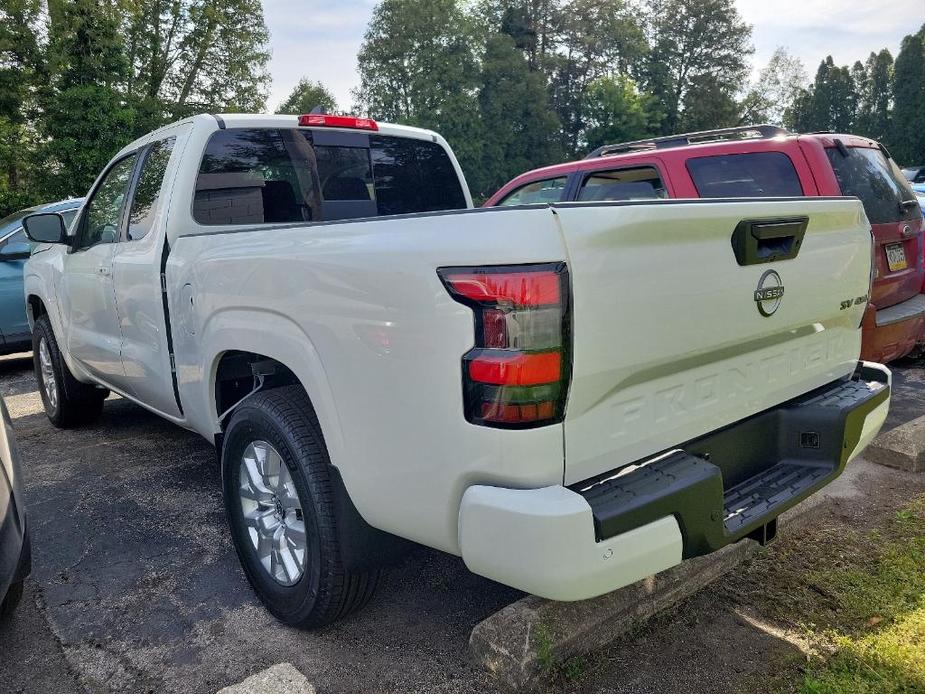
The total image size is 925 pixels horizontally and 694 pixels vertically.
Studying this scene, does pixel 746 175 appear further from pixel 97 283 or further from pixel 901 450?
pixel 97 283

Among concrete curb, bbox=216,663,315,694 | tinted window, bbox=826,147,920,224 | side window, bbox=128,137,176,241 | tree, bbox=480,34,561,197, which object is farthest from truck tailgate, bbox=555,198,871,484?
tree, bbox=480,34,561,197

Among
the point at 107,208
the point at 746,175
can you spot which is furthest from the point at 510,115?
the point at 107,208

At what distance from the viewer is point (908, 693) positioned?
84.8 inches

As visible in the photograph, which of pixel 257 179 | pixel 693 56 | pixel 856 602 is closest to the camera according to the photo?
pixel 856 602

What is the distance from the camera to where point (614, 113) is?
50281mm

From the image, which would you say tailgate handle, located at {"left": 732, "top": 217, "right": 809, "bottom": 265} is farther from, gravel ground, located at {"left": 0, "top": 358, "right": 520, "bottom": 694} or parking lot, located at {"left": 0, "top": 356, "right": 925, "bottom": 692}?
gravel ground, located at {"left": 0, "top": 358, "right": 520, "bottom": 694}

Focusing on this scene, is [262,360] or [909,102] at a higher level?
[909,102]

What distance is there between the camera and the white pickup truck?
1792mm

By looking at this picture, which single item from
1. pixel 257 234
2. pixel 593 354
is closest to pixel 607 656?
pixel 593 354

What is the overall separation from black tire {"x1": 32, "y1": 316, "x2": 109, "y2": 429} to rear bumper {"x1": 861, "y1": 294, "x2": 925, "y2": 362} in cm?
525

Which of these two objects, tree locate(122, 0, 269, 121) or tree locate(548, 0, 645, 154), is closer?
tree locate(122, 0, 269, 121)

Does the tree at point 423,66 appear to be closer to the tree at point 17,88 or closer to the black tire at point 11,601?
the tree at point 17,88

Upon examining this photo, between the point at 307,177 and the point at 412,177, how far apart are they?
0.67m

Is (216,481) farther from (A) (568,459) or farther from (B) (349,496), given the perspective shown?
(A) (568,459)
